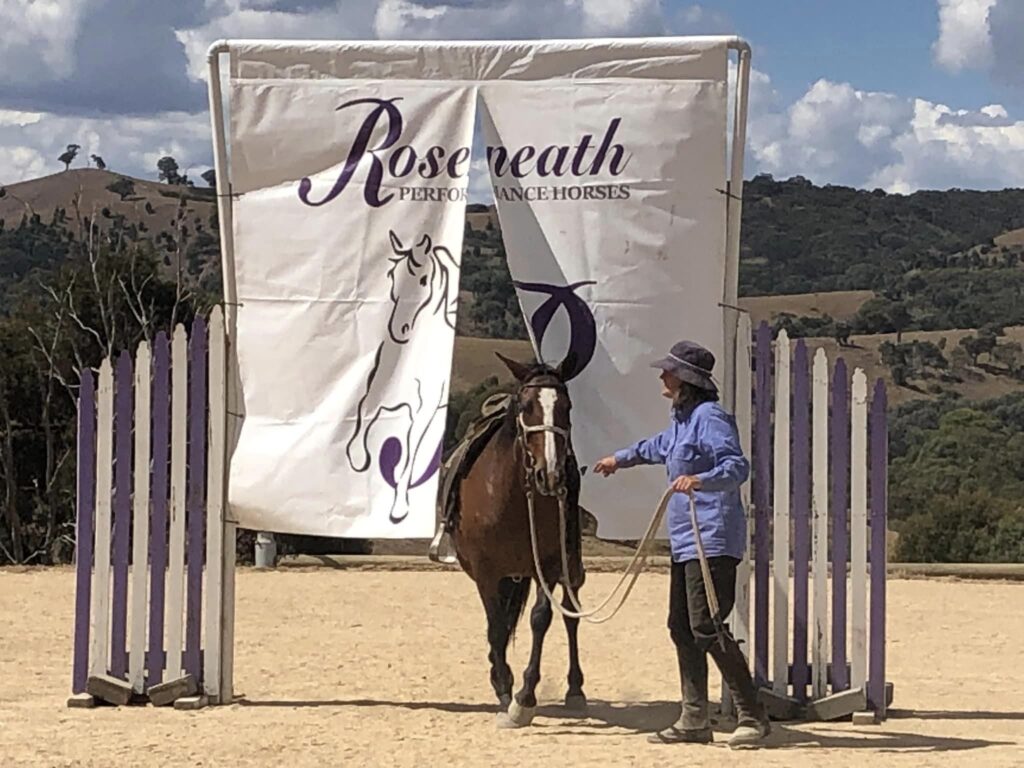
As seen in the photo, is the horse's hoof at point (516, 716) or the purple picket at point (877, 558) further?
the purple picket at point (877, 558)

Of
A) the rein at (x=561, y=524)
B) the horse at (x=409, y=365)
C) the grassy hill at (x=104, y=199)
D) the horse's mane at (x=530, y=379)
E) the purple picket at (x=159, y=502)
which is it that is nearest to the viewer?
the rein at (x=561, y=524)

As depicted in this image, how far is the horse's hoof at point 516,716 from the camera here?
840 centimetres

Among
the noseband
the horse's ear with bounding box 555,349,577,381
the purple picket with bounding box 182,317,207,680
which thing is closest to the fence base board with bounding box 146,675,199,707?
the purple picket with bounding box 182,317,207,680

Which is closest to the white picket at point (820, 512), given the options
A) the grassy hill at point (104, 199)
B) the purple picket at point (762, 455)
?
the purple picket at point (762, 455)

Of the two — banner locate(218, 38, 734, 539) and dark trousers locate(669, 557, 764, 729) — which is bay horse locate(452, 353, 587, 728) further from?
dark trousers locate(669, 557, 764, 729)

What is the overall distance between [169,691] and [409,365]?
2.24 m

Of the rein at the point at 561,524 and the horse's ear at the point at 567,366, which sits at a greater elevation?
the horse's ear at the point at 567,366

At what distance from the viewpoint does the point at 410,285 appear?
8781 millimetres

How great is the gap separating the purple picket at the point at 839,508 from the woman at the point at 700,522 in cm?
94

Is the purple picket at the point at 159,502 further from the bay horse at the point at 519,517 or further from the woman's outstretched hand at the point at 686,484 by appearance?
the woman's outstretched hand at the point at 686,484

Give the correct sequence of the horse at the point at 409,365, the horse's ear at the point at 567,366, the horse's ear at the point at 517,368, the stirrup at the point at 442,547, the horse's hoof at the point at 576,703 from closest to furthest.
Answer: the horse's ear at the point at 517,368 → the horse's ear at the point at 567,366 → the horse at the point at 409,365 → the stirrup at the point at 442,547 → the horse's hoof at the point at 576,703

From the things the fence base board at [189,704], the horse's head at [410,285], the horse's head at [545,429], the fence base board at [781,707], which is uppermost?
the horse's head at [410,285]

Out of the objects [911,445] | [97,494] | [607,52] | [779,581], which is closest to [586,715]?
[779,581]

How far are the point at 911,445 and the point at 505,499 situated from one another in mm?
34690
